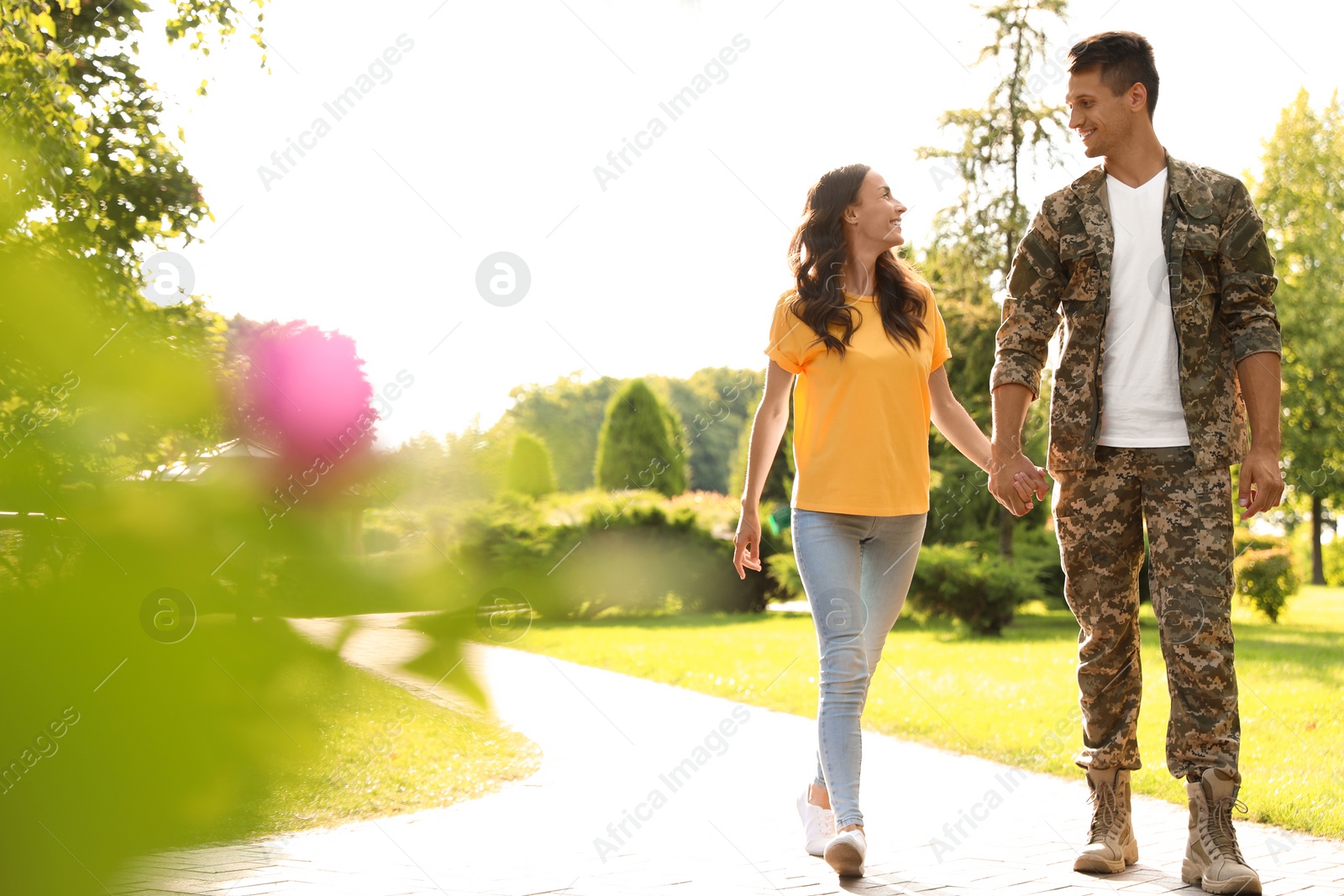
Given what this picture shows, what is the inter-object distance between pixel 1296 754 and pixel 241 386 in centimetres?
600

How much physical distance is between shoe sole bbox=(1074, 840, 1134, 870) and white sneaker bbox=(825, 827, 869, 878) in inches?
26.1

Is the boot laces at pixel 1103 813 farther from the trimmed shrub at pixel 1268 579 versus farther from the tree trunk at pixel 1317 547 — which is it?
the tree trunk at pixel 1317 547

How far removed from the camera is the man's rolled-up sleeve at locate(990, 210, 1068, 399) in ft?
10.9

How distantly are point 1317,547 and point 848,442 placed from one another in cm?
3556

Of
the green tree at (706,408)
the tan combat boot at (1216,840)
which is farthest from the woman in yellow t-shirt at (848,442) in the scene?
the green tree at (706,408)

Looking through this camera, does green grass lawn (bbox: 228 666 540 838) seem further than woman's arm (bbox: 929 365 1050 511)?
No

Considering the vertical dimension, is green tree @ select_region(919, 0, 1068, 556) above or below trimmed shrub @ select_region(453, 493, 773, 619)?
above

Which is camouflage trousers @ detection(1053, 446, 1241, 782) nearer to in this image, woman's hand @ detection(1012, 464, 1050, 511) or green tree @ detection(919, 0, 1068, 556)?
woman's hand @ detection(1012, 464, 1050, 511)

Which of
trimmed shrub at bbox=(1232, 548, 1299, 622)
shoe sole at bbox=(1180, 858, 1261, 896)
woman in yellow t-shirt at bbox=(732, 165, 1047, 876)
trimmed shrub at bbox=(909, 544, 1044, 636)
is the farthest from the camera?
trimmed shrub at bbox=(1232, 548, 1299, 622)

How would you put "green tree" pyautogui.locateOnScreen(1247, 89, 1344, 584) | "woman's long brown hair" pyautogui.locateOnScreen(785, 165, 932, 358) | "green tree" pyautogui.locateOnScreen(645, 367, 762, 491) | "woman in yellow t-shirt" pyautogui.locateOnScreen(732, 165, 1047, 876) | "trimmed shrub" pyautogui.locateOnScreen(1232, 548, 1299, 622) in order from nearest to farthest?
1. "woman in yellow t-shirt" pyautogui.locateOnScreen(732, 165, 1047, 876)
2. "woman's long brown hair" pyautogui.locateOnScreen(785, 165, 932, 358)
3. "trimmed shrub" pyautogui.locateOnScreen(1232, 548, 1299, 622)
4. "green tree" pyautogui.locateOnScreen(645, 367, 762, 491)
5. "green tree" pyautogui.locateOnScreen(1247, 89, 1344, 584)

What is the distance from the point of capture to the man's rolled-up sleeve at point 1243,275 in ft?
10.1

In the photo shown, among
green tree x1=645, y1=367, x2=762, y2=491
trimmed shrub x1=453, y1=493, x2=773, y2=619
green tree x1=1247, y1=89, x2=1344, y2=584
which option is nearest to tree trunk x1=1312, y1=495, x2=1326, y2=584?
green tree x1=1247, y1=89, x2=1344, y2=584

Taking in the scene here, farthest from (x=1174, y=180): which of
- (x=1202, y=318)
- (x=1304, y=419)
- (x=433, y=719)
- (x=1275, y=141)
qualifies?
(x=1275, y=141)

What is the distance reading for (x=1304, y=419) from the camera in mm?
24781
